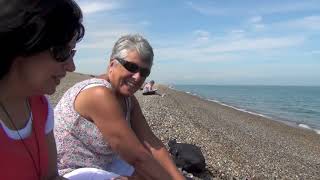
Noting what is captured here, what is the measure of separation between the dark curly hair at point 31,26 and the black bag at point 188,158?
17.0 feet

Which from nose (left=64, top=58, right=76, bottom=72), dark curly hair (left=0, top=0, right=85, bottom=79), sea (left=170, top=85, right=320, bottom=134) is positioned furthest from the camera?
sea (left=170, top=85, right=320, bottom=134)

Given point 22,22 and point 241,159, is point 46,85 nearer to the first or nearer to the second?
point 22,22

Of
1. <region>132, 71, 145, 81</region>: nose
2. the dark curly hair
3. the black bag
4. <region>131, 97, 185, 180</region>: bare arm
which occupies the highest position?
the dark curly hair

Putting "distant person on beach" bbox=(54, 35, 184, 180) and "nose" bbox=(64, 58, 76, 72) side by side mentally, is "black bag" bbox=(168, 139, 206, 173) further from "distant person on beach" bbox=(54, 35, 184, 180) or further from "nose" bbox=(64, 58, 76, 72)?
"nose" bbox=(64, 58, 76, 72)

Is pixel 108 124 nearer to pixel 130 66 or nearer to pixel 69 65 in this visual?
pixel 130 66

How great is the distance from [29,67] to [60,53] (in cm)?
15

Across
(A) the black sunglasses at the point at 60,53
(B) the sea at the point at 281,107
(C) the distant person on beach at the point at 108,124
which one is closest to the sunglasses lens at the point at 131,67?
(C) the distant person on beach at the point at 108,124

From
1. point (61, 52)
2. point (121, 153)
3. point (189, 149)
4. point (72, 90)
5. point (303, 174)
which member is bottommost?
point (303, 174)

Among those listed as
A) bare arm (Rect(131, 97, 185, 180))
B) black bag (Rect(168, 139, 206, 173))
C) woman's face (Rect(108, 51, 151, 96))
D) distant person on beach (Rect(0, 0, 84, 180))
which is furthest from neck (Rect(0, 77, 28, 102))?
black bag (Rect(168, 139, 206, 173))

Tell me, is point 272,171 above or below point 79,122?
below

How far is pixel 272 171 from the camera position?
1096cm

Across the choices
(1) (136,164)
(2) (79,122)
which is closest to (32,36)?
(2) (79,122)

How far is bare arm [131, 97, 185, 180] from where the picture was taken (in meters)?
4.45

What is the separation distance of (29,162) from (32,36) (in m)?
0.65
